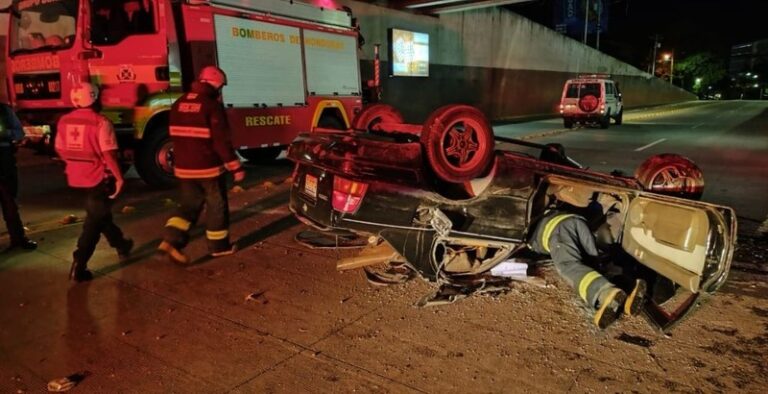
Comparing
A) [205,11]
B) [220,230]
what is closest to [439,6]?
[205,11]

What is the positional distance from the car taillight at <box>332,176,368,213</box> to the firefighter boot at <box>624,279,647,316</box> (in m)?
1.78

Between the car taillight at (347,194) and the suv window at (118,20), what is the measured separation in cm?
533

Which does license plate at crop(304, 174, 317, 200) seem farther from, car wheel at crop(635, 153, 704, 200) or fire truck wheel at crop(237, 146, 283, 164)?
fire truck wheel at crop(237, 146, 283, 164)

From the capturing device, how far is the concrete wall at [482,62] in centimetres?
2061

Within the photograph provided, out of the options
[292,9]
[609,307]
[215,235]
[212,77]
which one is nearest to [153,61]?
[292,9]

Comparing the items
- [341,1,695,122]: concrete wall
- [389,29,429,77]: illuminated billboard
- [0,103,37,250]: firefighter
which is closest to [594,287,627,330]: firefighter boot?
[0,103,37,250]: firefighter

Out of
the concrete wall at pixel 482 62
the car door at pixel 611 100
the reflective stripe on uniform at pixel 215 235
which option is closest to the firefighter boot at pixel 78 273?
the reflective stripe on uniform at pixel 215 235

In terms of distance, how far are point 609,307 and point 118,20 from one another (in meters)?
7.38

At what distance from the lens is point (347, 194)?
12.4 ft

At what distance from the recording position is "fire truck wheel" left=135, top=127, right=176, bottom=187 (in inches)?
310

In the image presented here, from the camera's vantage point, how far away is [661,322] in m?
3.24

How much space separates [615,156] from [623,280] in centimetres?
874

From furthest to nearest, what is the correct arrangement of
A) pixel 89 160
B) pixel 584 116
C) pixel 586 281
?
pixel 584 116 → pixel 89 160 → pixel 586 281

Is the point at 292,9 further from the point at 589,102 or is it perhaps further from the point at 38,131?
the point at 589,102
